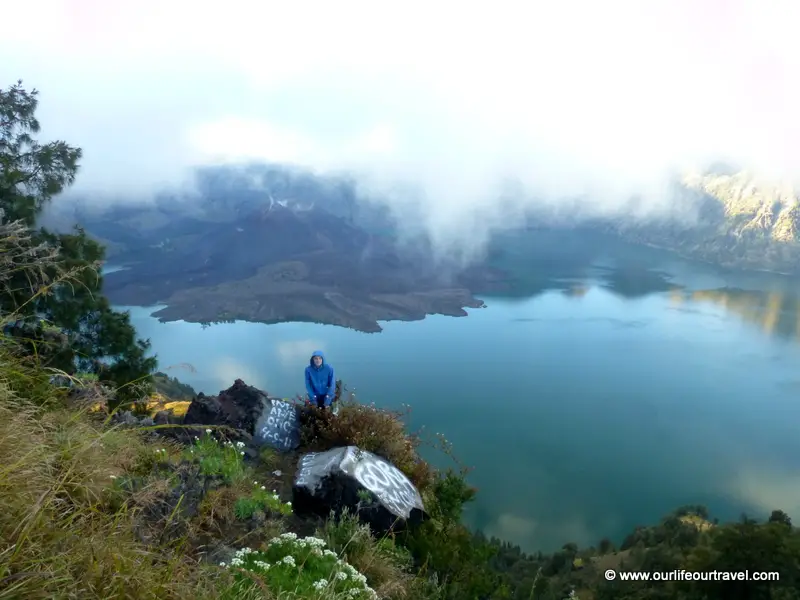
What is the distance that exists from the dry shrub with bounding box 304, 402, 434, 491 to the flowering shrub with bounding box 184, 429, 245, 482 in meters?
0.99

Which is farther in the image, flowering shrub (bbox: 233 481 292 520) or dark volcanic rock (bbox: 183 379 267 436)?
dark volcanic rock (bbox: 183 379 267 436)

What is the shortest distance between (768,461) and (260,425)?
59.9m

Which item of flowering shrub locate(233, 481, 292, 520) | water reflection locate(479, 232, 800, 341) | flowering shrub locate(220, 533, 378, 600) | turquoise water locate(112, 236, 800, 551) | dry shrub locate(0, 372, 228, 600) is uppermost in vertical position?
dry shrub locate(0, 372, 228, 600)

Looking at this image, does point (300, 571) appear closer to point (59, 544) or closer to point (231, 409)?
point (59, 544)

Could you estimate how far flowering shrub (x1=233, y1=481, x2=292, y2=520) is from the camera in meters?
3.97

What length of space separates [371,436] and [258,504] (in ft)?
6.02

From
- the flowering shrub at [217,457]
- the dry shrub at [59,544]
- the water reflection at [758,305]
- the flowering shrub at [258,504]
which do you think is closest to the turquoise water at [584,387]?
the water reflection at [758,305]

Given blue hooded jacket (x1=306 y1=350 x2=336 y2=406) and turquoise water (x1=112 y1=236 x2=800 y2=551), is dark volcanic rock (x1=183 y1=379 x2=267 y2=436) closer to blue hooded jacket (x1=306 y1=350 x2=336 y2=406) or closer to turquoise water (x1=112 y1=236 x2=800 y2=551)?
blue hooded jacket (x1=306 y1=350 x2=336 y2=406)

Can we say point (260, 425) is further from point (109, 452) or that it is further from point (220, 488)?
point (109, 452)

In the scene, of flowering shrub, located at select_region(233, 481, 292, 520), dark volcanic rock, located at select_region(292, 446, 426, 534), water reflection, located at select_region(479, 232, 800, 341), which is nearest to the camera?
flowering shrub, located at select_region(233, 481, 292, 520)

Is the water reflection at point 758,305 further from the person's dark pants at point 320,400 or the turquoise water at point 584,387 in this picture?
the person's dark pants at point 320,400

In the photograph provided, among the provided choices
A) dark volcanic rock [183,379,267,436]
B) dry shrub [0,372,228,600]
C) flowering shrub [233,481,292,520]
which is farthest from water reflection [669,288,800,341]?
dry shrub [0,372,228,600]

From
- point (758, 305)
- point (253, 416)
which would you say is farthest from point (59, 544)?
point (758, 305)

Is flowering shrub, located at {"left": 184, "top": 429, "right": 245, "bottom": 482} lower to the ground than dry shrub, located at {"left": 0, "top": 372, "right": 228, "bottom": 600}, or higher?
lower
